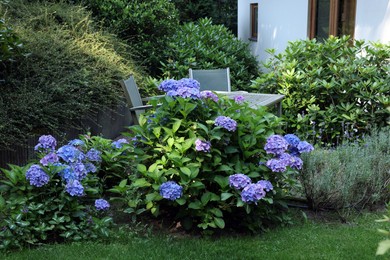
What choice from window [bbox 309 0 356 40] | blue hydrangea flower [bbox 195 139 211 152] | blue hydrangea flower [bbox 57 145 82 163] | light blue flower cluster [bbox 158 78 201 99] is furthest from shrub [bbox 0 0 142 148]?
window [bbox 309 0 356 40]

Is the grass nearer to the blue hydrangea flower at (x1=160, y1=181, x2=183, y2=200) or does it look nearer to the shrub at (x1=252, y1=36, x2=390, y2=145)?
the blue hydrangea flower at (x1=160, y1=181, x2=183, y2=200)

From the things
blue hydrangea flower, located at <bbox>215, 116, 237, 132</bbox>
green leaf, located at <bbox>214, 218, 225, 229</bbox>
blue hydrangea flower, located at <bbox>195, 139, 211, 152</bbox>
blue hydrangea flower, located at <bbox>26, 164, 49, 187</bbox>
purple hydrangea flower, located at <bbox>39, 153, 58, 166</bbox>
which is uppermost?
blue hydrangea flower, located at <bbox>215, 116, 237, 132</bbox>

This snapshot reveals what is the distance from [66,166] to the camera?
4223mm

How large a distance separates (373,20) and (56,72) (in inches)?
200

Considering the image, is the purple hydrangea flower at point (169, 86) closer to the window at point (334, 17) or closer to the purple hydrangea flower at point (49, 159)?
the purple hydrangea flower at point (49, 159)

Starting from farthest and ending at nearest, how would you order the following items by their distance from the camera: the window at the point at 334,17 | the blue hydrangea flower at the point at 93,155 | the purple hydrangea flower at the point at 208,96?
the window at the point at 334,17 < the blue hydrangea flower at the point at 93,155 < the purple hydrangea flower at the point at 208,96

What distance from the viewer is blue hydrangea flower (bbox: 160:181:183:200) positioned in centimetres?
407

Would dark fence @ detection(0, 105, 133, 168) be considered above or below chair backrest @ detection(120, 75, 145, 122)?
below

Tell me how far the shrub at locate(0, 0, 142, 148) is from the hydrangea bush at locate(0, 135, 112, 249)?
109 centimetres

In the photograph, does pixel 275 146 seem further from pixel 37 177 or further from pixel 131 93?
pixel 131 93

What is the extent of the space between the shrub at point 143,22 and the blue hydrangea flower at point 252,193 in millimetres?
5434

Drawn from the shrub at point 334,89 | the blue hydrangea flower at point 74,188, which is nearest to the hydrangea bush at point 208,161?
the blue hydrangea flower at point 74,188

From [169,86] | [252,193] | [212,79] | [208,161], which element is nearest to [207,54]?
[212,79]

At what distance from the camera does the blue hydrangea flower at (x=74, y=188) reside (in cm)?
410
